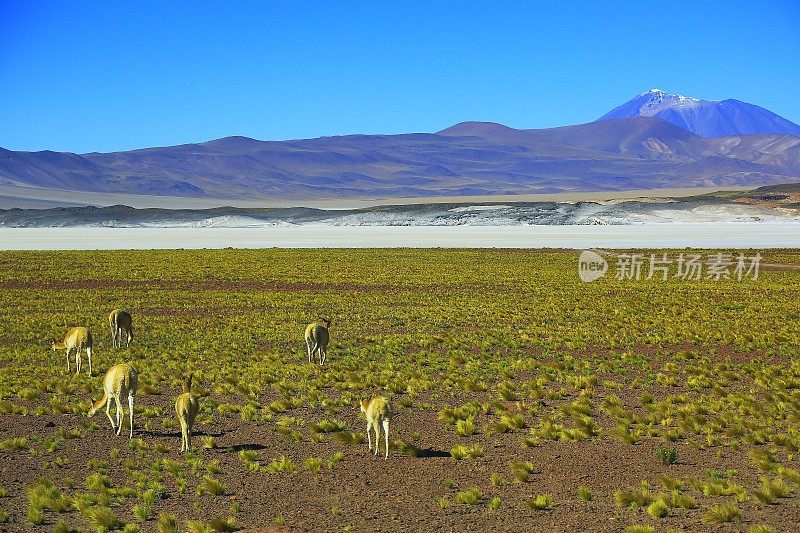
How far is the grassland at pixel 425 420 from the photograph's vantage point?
396 inches

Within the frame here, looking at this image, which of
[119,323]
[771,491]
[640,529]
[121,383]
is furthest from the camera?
[119,323]

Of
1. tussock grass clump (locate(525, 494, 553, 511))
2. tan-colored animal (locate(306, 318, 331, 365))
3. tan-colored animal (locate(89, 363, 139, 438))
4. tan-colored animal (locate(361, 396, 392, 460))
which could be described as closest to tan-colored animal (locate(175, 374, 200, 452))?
tan-colored animal (locate(89, 363, 139, 438))

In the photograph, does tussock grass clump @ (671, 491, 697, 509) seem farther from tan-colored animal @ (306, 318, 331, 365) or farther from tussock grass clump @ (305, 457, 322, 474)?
tan-colored animal @ (306, 318, 331, 365)

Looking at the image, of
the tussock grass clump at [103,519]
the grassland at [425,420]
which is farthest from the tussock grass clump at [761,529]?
the tussock grass clump at [103,519]

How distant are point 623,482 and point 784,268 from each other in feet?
130

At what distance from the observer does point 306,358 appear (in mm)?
A: 19750

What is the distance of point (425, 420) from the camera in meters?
14.2

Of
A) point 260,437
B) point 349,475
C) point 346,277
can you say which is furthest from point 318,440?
point 346,277

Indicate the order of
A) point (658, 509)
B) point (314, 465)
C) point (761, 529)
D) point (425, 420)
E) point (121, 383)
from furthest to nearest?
point (425, 420) → point (121, 383) → point (314, 465) → point (658, 509) → point (761, 529)

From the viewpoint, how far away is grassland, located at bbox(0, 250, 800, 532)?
10055 millimetres

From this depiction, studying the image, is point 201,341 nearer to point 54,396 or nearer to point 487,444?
point 54,396

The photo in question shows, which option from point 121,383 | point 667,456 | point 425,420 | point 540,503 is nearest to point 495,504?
point 540,503

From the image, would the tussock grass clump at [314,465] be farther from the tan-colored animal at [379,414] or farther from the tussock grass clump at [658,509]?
the tussock grass clump at [658,509]

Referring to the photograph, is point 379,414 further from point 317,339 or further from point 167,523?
point 317,339
